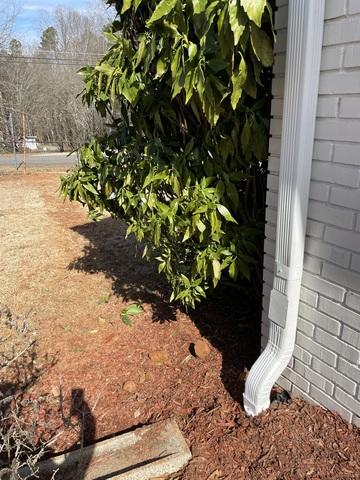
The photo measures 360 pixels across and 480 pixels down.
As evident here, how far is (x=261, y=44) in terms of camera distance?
1.60 meters

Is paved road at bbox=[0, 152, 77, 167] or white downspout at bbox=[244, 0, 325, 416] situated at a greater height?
white downspout at bbox=[244, 0, 325, 416]

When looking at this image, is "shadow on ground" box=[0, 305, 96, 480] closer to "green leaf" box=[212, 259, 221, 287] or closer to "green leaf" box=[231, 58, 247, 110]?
"green leaf" box=[212, 259, 221, 287]

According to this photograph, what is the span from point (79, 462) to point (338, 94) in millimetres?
2006

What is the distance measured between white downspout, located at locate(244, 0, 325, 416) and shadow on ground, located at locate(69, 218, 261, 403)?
1.18 feet

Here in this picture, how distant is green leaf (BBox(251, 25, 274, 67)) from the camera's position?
1.58 m

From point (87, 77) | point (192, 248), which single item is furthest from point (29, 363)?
point (87, 77)

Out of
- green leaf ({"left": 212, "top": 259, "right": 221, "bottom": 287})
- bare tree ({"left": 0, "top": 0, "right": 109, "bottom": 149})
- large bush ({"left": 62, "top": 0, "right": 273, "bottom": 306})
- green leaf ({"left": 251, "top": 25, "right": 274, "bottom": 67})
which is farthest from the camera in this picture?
bare tree ({"left": 0, "top": 0, "right": 109, "bottom": 149})

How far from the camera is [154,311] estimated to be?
130 inches

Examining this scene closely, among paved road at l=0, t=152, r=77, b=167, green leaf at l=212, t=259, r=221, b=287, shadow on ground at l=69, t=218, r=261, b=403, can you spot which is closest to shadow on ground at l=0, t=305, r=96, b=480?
shadow on ground at l=69, t=218, r=261, b=403

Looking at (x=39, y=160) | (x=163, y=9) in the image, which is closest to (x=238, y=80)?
(x=163, y=9)

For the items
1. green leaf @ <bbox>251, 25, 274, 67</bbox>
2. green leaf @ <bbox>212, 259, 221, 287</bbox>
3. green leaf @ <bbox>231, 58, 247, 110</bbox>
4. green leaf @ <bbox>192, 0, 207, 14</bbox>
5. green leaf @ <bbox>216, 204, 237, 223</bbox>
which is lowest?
green leaf @ <bbox>212, 259, 221, 287</bbox>

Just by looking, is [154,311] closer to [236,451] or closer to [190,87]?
[236,451]

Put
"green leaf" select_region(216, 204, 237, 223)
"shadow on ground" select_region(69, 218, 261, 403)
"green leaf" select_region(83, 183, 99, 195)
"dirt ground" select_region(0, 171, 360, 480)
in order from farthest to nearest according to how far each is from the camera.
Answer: "green leaf" select_region(83, 183, 99, 195) → "shadow on ground" select_region(69, 218, 261, 403) → "green leaf" select_region(216, 204, 237, 223) → "dirt ground" select_region(0, 171, 360, 480)

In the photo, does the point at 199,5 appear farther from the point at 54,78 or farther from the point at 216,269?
the point at 54,78
